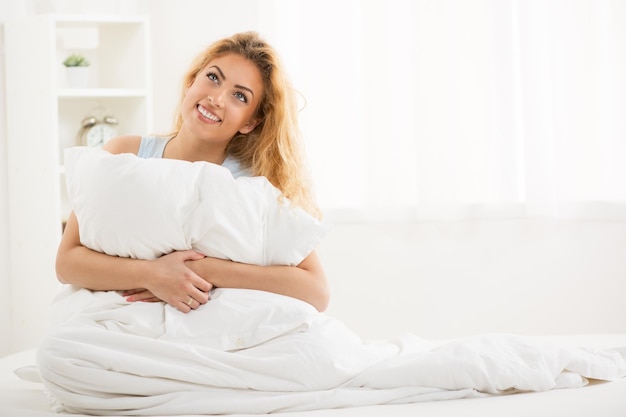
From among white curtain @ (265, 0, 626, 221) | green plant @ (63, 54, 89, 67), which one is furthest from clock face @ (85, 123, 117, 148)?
white curtain @ (265, 0, 626, 221)

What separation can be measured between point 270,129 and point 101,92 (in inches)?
49.1

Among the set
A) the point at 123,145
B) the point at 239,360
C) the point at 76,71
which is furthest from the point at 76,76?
the point at 239,360

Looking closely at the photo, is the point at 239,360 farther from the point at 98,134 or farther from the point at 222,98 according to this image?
the point at 98,134

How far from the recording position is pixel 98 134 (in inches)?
118

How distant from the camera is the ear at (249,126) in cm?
191

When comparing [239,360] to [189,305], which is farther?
[189,305]

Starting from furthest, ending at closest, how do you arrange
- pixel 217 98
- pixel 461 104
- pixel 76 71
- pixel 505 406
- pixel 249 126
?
pixel 76 71 < pixel 461 104 < pixel 249 126 < pixel 217 98 < pixel 505 406

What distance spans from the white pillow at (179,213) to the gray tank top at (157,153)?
302mm

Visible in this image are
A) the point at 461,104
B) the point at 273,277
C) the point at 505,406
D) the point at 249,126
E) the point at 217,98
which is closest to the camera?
the point at 505,406

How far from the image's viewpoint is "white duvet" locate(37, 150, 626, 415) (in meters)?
1.26

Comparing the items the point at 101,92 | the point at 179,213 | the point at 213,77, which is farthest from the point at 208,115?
the point at 101,92

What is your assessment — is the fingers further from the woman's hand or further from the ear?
the ear

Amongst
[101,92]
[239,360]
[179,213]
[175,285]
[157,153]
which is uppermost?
[101,92]

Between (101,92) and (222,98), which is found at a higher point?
(101,92)
